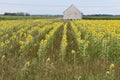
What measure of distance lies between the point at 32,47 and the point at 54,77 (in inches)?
200

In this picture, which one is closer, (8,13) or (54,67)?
(54,67)

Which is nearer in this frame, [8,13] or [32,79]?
[32,79]

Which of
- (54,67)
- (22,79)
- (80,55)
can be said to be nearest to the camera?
(22,79)

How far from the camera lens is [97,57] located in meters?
11.5

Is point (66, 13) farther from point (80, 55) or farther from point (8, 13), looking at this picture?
point (80, 55)

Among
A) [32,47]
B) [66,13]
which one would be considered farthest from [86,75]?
[66,13]

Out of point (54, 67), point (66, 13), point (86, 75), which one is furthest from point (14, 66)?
point (66, 13)

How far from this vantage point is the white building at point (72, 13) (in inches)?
3079

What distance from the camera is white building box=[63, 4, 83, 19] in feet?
257

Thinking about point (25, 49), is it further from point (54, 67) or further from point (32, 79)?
point (32, 79)

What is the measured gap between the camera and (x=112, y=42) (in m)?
12.3

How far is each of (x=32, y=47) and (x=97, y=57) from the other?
2914 millimetres

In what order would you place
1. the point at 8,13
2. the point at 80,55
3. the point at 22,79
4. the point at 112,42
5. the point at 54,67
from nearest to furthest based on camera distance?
the point at 22,79 → the point at 54,67 → the point at 80,55 → the point at 112,42 → the point at 8,13

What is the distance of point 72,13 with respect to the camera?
79562mm
